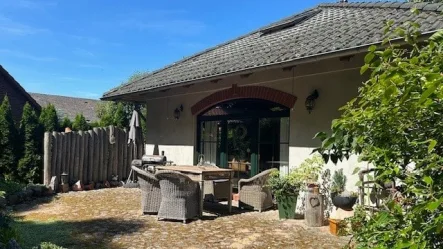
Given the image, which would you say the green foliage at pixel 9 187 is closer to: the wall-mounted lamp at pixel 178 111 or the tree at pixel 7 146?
the tree at pixel 7 146

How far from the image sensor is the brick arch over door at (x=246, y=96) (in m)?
7.59

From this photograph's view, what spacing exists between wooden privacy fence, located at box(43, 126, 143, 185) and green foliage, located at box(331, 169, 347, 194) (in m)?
7.30

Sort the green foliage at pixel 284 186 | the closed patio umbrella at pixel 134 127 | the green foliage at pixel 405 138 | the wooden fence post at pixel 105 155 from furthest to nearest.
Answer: the closed patio umbrella at pixel 134 127 < the wooden fence post at pixel 105 155 < the green foliage at pixel 284 186 < the green foliage at pixel 405 138

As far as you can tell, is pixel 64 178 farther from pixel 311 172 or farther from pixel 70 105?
pixel 70 105

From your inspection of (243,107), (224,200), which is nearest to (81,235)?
(224,200)

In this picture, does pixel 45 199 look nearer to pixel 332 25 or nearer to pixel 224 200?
pixel 224 200

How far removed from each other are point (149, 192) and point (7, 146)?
621 cm

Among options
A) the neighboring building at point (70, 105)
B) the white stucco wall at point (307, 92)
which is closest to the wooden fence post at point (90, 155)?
the white stucco wall at point (307, 92)

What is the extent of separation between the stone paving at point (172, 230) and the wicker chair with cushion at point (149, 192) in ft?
0.71

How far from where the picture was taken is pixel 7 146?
10.5m

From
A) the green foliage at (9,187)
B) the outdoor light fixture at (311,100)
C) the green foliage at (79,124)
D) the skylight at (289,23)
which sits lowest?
the green foliage at (9,187)

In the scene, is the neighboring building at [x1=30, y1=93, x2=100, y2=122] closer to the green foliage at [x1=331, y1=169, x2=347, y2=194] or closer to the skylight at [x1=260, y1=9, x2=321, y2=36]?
the skylight at [x1=260, y1=9, x2=321, y2=36]

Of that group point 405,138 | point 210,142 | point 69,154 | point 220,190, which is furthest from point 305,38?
point 69,154

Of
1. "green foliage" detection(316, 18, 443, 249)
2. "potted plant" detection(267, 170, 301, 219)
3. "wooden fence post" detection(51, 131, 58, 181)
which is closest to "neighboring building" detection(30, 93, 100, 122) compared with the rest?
"wooden fence post" detection(51, 131, 58, 181)
